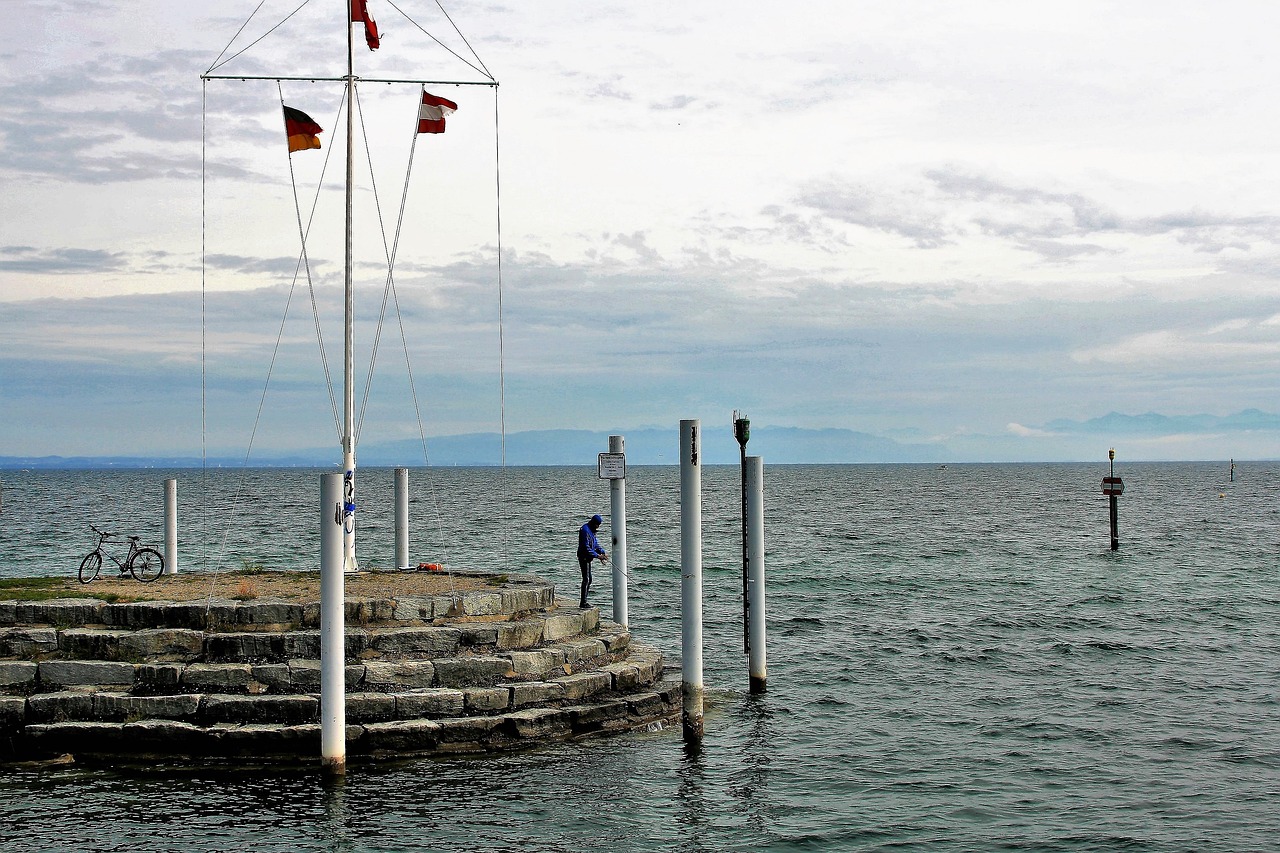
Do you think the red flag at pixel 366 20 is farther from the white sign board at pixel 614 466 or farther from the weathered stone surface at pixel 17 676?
the weathered stone surface at pixel 17 676

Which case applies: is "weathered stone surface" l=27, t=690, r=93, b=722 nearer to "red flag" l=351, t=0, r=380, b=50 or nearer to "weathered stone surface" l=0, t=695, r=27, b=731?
"weathered stone surface" l=0, t=695, r=27, b=731

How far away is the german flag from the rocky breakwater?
780 cm

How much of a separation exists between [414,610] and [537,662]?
1855 millimetres

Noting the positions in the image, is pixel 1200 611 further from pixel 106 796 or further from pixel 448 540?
pixel 448 540

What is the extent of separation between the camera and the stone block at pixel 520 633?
1603 centimetres

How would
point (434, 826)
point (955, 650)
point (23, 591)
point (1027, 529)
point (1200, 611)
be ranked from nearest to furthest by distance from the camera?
1. point (434, 826)
2. point (23, 591)
3. point (955, 650)
4. point (1200, 611)
5. point (1027, 529)

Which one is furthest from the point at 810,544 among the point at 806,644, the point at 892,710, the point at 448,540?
the point at 892,710

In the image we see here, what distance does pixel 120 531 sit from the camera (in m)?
61.7

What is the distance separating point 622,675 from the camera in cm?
1653

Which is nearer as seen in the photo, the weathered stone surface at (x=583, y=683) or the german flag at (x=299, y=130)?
the weathered stone surface at (x=583, y=683)

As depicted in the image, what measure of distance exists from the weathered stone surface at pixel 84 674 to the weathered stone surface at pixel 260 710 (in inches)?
49.9

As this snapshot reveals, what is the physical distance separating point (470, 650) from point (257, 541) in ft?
133

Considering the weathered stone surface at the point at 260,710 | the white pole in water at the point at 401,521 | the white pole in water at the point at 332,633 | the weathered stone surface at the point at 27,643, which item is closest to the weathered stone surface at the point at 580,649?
the weathered stone surface at the point at 260,710

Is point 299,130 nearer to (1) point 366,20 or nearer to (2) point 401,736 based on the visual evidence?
(1) point 366,20
